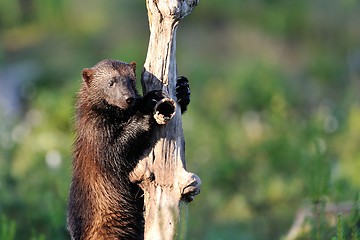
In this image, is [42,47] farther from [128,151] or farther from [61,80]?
[128,151]

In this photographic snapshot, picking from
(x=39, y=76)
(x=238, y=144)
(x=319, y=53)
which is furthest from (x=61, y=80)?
(x=238, y=144)

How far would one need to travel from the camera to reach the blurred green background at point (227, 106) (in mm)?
9969

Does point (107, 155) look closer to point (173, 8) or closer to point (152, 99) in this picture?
point (152, 99)

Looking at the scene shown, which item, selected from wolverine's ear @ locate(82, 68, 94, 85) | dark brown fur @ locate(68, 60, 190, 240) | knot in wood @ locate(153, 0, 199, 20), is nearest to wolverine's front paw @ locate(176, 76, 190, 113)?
dark brown fur @ locate(68, 60, 190, 240)

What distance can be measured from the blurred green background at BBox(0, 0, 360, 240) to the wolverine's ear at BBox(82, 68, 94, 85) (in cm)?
120

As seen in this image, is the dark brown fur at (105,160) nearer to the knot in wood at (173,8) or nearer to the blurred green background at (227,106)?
the knot in wood at (173,8)

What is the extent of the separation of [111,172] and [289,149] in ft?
21.9

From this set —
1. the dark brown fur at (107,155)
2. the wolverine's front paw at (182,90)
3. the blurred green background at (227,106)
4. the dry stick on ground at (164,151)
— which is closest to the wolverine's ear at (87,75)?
the dark brown fur at (107,155)

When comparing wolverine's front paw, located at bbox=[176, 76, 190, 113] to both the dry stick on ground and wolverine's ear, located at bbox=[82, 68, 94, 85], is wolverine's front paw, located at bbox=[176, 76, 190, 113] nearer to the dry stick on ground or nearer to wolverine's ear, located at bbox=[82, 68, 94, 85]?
the dry stick on ground

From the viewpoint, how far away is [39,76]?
2158 cm

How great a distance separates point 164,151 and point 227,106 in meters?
11.8

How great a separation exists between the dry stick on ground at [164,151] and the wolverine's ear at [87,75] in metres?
0.60

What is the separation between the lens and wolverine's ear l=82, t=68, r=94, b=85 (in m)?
6.12

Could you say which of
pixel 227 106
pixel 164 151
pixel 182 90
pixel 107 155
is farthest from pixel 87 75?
pixel 227 106
